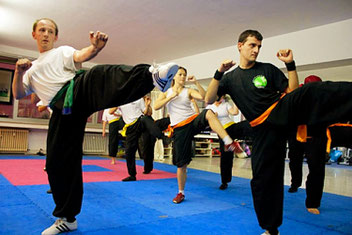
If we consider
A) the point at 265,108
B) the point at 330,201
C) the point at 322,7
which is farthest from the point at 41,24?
the point at 322,7

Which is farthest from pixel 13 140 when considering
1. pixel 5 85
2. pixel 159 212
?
pixel 159 212

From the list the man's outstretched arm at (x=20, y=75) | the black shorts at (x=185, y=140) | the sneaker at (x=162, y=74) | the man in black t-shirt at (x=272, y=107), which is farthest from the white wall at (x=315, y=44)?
the man's outstretched arm at (x=20, y=75)

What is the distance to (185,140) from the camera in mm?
3582

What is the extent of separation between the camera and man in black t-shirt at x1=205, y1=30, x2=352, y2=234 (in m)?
1.80

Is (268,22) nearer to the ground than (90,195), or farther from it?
→ farther from it

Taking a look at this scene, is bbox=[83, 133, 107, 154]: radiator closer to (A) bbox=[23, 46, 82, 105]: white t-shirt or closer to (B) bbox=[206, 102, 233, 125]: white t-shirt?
(B) bbox=[206, 102, 233, 125]: white t-shirt

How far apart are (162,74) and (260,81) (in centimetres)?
91

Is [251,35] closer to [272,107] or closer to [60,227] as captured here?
[272,107]

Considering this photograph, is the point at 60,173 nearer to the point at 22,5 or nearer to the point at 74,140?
the point at 74,140

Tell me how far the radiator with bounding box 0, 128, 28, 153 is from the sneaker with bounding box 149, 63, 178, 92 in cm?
874

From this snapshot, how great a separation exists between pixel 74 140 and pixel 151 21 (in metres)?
4.73

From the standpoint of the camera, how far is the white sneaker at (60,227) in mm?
2095

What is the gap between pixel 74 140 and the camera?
7.08 feet

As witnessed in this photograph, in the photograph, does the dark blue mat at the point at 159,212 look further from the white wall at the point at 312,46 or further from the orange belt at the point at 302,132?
the white wall at the point at 312,46
